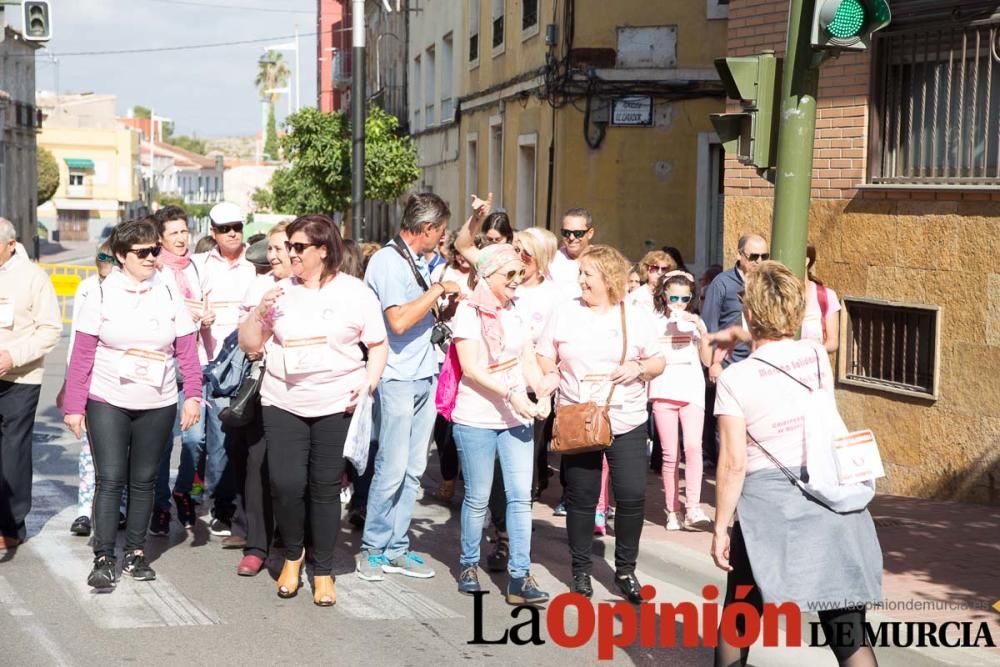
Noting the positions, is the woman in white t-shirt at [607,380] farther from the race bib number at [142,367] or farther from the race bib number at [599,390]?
the race bib number at [142,367]

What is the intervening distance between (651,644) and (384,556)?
181 cm

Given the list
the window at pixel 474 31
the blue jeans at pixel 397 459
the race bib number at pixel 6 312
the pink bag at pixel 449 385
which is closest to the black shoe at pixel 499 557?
the blue jeans at pixel 397 459

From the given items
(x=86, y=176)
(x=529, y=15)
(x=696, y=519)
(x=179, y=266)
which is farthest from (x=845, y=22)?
(x=86, y=176)

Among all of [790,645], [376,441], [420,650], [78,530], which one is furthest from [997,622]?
[78,530]

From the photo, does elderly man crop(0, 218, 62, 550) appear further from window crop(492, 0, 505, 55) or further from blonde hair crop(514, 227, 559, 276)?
window crop(492, 0, 505, 55)

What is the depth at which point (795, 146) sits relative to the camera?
Answer: 6.96m

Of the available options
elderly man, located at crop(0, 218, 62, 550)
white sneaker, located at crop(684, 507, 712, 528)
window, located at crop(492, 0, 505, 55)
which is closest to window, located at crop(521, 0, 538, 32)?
window, located at crop(492, 0, 505, 55)

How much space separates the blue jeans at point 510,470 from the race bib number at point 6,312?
8.52ft

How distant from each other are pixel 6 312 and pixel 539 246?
294 centimetres

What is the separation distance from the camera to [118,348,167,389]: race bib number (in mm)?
6914

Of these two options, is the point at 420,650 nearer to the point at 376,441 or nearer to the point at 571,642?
the point at 571,642

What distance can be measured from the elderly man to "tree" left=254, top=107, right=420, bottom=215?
2082 centimetres

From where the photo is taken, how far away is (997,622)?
6.11 m

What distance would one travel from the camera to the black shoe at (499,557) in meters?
7.61
